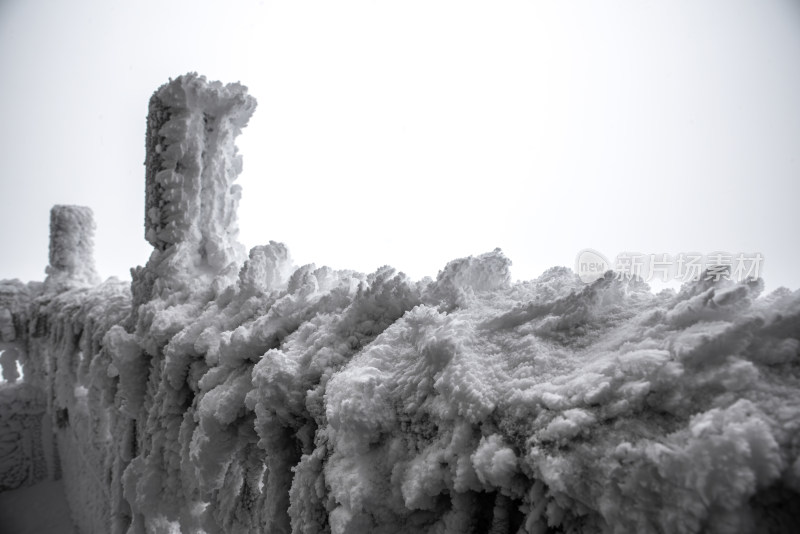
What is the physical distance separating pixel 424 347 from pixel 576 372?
26 centimetres

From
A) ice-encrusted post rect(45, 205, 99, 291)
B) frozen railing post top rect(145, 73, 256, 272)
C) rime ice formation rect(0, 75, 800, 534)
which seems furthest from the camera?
ice-encrusted post rect(45, 205, 99, 291)

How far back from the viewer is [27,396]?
15.9 feet

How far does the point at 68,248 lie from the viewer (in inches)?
206

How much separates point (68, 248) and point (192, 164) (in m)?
4.26

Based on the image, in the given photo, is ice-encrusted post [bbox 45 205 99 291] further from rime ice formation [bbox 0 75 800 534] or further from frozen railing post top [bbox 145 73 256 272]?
rime ice formation [bbox 0 75 800 534]

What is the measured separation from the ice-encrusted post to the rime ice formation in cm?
460

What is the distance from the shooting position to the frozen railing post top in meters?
2.15

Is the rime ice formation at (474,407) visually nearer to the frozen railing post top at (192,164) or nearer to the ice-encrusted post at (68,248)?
the frozen railing post top at (192,164)

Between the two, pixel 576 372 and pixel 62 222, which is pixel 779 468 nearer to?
pixel 576 372

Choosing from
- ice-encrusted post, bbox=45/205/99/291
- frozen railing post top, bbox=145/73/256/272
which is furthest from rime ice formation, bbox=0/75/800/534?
ice-encrusted post, bbox=45/205/99/291

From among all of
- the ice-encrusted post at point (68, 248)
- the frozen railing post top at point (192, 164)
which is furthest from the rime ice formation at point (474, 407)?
the ice-encrusted post at point (68, 248)

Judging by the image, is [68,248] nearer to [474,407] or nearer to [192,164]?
[192,164]

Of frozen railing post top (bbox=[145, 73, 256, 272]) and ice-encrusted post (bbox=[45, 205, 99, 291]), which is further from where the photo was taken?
ice-encrusted post (bbox=[45, 205, 99, 291])

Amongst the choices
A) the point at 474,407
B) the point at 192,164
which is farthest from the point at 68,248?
the point at 474,407
